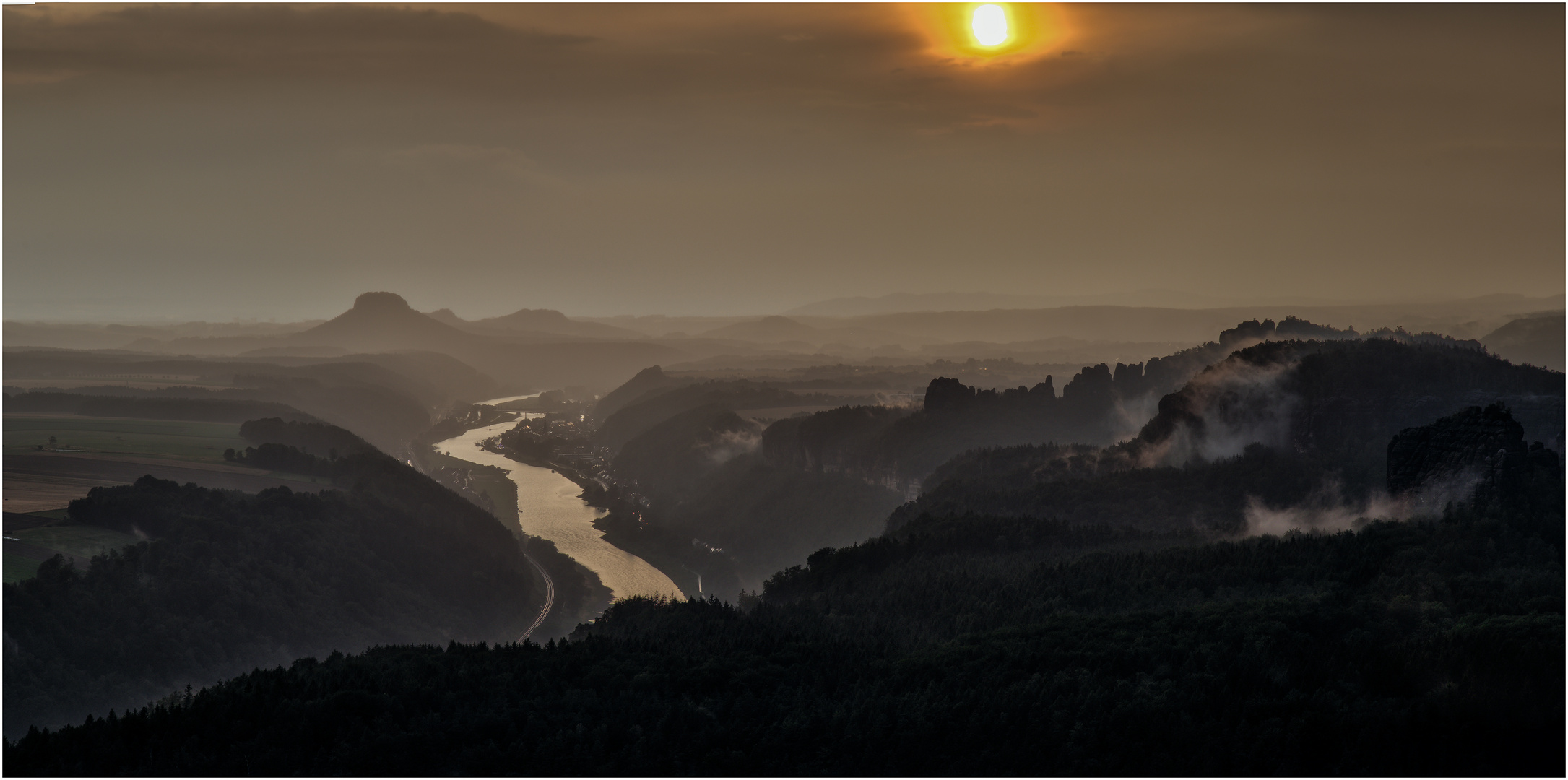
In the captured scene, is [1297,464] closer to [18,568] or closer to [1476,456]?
[1476,456]

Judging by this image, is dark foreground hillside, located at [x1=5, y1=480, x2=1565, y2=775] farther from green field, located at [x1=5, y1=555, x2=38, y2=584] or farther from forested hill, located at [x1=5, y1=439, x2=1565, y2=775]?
green field, located at [x1=5, y1=555, x2=38, y2=584]

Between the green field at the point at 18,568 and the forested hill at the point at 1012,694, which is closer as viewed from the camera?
the forested hill at the point at 1012,694

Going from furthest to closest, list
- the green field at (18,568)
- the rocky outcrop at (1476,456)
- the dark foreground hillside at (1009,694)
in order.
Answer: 1. the green field at (18,568)
2. the rocky outcrop at (1476,456)
3. the dark foreground hillside at (1009,694)

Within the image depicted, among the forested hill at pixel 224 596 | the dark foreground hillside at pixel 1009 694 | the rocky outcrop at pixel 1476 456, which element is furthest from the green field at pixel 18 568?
the rocky outcrop at pixel 1476 456

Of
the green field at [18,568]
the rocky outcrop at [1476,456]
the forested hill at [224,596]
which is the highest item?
the rocky outcrop at [1476,456]

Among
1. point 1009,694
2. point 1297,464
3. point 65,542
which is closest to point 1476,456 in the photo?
point 1297,464

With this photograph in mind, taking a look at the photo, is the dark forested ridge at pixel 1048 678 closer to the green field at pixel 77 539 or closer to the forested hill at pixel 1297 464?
the forested hill at pixel 1297 464

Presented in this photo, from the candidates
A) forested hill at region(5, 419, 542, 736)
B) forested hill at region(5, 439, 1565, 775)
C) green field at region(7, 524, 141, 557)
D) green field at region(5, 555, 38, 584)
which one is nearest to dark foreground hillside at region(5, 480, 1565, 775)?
forested hill at region(5, 439, 1565, 775)
